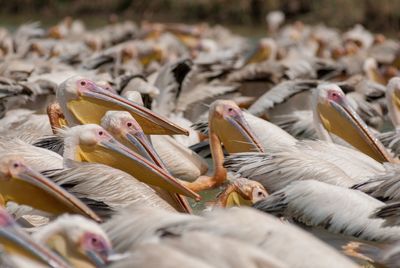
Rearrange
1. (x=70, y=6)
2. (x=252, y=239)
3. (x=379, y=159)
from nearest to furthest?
(x=252, y=239), (x=379, y=159), (x=70, y=6)

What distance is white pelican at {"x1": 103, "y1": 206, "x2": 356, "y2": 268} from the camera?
3.27m

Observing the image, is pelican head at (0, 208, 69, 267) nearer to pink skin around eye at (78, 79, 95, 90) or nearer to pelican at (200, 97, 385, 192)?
pelican at (200, 97, 385, 192)

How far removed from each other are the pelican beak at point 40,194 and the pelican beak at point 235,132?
191 cm

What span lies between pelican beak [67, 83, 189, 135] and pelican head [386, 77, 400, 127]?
1.99m

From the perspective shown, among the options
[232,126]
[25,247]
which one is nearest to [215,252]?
[25,247]

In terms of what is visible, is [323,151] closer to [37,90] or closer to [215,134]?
[215,134]

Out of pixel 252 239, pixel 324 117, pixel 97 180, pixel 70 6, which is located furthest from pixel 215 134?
pixel 70 6

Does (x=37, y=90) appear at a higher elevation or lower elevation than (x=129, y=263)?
lower

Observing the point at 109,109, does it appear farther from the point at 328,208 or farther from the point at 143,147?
the point at 328,208

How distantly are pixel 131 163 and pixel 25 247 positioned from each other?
161 centimetres

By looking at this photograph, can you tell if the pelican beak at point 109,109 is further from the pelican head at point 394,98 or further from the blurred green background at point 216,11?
the blurred green background at point 216,11

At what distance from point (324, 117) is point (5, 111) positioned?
88.5 inches

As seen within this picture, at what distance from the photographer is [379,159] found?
5977mm

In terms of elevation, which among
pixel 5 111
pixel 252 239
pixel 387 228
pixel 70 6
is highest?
pixel 252 239
